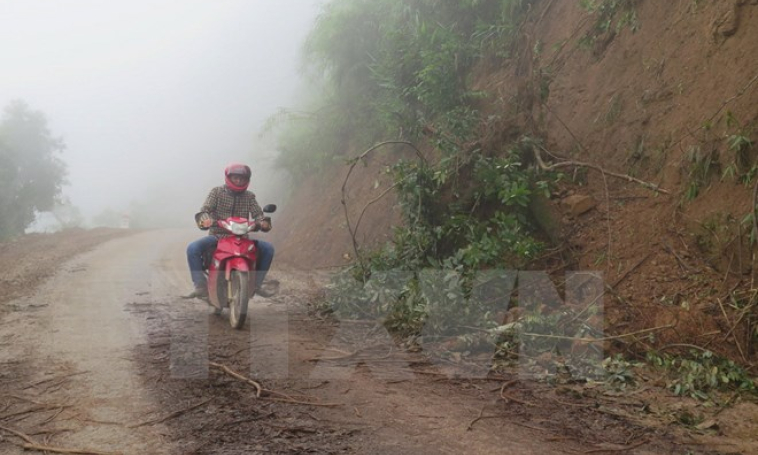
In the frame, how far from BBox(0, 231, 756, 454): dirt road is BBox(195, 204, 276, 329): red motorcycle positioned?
0.29 meters

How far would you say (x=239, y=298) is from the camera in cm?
611

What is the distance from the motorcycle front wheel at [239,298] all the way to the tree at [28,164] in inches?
1124

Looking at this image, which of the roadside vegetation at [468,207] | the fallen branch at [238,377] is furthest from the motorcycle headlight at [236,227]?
the fallen branch at [238,377]

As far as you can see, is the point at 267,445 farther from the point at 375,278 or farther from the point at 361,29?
the point at 361,29

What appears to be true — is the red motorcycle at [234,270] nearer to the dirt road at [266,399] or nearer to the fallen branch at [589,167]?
the dirt road at [266,399]

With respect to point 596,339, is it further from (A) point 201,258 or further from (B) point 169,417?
(A) point 201,258

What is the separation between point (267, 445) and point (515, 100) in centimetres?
639

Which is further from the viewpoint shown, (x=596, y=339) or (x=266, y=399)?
(x=596, y=339)

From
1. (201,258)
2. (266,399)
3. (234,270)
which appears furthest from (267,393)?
(201,258)

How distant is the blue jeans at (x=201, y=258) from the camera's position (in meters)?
6.78

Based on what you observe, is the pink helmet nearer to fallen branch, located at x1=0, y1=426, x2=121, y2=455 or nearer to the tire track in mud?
the tire track in mud

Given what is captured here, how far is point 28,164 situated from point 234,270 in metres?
33.0

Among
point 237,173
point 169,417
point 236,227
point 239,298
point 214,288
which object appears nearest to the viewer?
point 169,417

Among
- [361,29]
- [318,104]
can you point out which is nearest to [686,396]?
[361,29]
